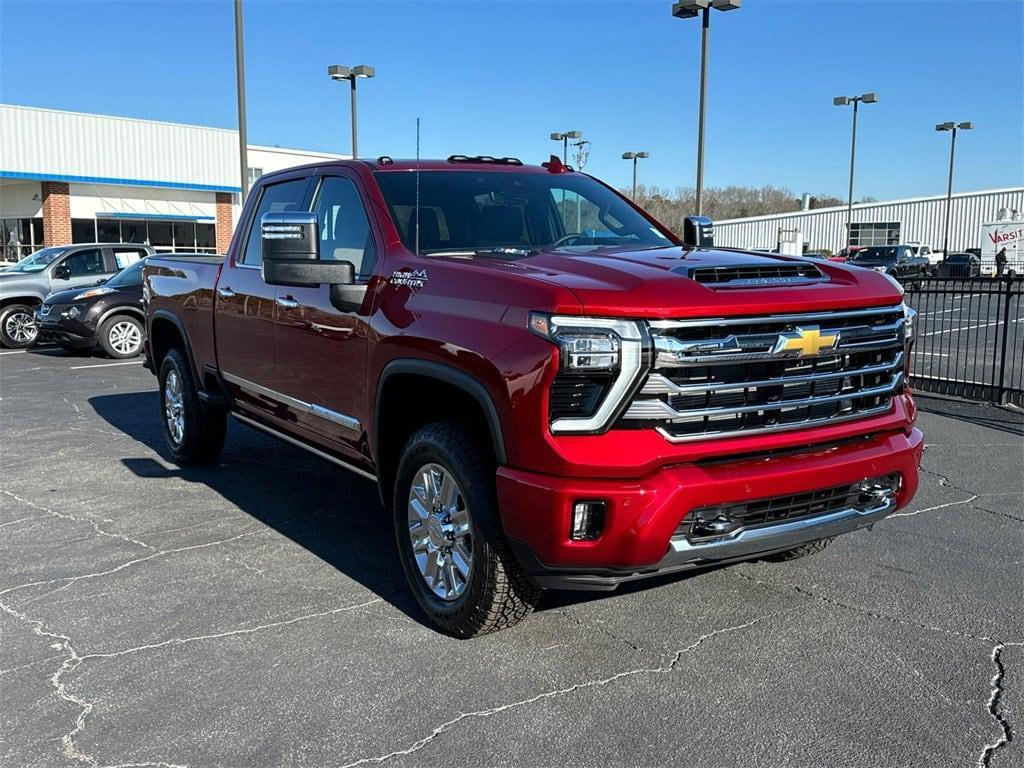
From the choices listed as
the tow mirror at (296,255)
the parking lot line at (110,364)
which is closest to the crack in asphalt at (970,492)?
the tow mirror at (296,255)

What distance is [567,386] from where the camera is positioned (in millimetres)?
3238

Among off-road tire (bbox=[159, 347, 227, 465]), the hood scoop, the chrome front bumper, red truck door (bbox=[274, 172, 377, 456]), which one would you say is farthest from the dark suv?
the chrome front bumper

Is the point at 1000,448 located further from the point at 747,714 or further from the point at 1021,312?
the point at 747,714

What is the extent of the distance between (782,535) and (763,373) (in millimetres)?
618

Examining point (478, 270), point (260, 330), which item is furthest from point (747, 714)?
point (260, 330)

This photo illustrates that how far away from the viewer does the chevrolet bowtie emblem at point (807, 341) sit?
346 centimetres

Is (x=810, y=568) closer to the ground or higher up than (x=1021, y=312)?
closer to the ground

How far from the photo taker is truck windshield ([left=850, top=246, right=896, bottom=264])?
39.4 meters

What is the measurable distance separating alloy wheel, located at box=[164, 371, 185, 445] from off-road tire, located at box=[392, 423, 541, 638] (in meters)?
3.48

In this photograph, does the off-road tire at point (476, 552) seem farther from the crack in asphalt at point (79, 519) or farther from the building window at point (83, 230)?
the building window at point (83, 230)

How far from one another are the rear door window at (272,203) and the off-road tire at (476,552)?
2116 millimetres

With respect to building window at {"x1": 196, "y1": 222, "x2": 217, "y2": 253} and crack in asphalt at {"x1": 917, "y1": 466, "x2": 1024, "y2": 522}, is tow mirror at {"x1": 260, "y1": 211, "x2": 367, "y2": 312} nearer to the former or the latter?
crack in asphalt at {"x1": 917, "y1": 466, "x2": 1024, "y2": 522}

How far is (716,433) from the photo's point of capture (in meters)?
3.38

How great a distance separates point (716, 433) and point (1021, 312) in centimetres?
769
